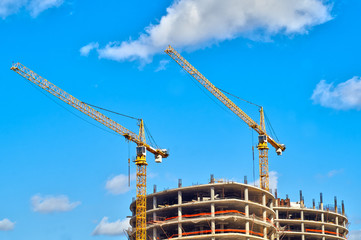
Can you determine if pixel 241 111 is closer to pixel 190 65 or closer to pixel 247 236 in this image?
pixel 190 65

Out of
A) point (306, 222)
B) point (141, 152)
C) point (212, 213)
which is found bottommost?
point (212, 213)

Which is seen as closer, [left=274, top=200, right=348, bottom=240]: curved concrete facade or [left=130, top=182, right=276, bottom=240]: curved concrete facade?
[left=130, top=182, right=276, bottom=240]: curved concrete facade

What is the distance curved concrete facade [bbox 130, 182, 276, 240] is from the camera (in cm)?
12256

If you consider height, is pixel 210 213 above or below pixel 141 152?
below

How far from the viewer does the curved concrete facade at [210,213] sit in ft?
402

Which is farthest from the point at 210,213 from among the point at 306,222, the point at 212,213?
the point at 306,222

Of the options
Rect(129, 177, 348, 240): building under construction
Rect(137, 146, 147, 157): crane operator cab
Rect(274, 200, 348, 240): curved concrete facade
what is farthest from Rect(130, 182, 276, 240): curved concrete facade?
Rect(274, 200, 348, 240): curved concrete facade

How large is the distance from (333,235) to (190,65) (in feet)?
188

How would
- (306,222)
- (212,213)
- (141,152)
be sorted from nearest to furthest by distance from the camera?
(212,213) → (141,152) → (306,222)

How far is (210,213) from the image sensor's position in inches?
4860

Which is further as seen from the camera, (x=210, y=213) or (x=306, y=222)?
(x=306, y=222)

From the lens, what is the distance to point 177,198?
129875 mm

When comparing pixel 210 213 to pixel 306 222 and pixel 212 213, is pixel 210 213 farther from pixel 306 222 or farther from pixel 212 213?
pixel 306 222

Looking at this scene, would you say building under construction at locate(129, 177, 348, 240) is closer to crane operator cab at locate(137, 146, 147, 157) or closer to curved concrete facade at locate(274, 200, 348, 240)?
crane operator cab at locate(137, 146, 147, 157)
